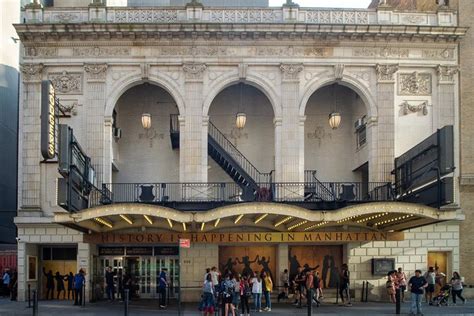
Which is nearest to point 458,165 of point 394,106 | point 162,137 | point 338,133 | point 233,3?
point 394,106

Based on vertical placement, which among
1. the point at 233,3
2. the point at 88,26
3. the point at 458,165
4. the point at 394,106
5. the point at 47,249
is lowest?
the point at 47,249

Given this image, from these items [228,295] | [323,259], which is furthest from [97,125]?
[228,295]

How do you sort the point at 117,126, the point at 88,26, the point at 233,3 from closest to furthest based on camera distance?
the point at 88,26
the point at 117,126
the point at 233,3

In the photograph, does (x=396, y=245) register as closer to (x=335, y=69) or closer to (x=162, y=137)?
(x=335, y=69)

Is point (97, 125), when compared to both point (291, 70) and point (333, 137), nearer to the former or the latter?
point (291, 70)

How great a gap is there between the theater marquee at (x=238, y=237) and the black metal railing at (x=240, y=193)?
5.48ft

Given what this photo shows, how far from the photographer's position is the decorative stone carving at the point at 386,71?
127ft

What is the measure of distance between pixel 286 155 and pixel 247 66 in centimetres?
490

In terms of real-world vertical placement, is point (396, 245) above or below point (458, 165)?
below

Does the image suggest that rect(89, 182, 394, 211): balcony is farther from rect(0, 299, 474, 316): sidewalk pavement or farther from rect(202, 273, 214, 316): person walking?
rect(202, 273, 214, 316): person walking

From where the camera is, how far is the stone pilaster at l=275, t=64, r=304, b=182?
38.2 metres

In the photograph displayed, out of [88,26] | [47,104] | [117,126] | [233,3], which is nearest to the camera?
[47,104]

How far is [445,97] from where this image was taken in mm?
38938

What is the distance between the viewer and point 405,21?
39344 millimetres
